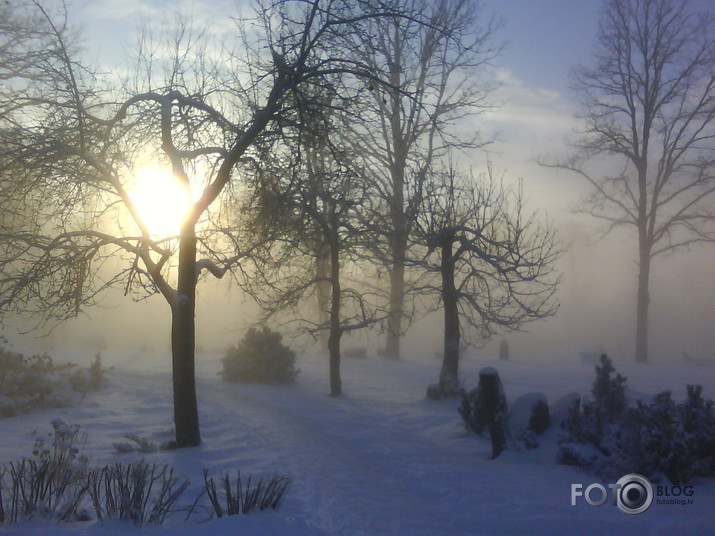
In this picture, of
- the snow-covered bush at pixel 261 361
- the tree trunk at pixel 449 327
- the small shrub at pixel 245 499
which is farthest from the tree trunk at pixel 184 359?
the snow-covered bush at pixel 261 361

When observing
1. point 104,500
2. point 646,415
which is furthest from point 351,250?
point 104,500

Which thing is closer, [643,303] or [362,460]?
[362,460]

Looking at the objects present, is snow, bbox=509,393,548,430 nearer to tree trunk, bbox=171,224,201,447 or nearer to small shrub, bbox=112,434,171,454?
tree trunk, bbox=171,224,201,447

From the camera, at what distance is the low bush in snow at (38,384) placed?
13.0 meters

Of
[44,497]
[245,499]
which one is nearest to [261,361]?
[245,499]

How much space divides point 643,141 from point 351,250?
51.2 ft

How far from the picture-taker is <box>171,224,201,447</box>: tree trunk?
9742 millimetres

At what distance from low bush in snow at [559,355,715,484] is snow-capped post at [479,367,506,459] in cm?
93

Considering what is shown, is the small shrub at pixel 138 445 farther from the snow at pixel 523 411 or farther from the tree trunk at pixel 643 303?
the tree trunk at pixel 643 303

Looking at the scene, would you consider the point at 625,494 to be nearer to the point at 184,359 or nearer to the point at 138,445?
the point at 184,359

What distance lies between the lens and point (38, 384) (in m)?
13.8

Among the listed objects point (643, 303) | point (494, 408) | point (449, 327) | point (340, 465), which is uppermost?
point (643, 303)

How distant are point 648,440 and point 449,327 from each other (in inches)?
291

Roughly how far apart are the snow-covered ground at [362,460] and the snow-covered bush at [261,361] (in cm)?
71
